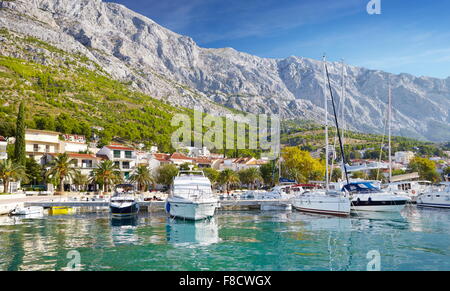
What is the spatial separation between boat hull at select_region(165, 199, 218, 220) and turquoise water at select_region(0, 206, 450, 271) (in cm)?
74

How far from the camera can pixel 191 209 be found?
32.2 m

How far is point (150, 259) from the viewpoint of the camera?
17.5 m

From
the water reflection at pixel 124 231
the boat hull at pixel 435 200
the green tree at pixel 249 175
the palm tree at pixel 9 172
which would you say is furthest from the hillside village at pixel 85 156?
the water reflection at pixel 124 231

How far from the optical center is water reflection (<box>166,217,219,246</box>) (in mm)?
22953

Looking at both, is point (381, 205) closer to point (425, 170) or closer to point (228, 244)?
point (228, 244)

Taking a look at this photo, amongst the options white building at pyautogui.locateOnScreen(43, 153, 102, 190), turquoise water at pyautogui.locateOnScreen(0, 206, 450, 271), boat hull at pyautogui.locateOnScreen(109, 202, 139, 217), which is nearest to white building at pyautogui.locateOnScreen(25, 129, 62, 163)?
white building at pyautogui.locateOnScreen(43, 153, 102, 190)

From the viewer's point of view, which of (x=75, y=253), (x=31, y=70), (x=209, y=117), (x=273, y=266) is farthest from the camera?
(x=209, y=117)

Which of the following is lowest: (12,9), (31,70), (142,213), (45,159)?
(142,213)

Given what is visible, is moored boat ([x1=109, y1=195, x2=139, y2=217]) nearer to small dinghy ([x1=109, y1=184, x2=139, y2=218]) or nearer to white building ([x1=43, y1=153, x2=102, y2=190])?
small dinghy ([x1=109, y1=184, x2=139, y2=218])

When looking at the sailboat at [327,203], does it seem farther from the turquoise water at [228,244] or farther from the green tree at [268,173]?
the green tree at [268,173]

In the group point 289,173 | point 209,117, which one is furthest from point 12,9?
point 289,173

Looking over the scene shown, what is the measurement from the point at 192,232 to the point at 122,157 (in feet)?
187
